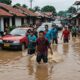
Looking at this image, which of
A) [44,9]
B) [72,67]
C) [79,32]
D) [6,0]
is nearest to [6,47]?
[72,67]

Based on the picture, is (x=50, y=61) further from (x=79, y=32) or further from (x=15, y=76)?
(x=79, y=32)

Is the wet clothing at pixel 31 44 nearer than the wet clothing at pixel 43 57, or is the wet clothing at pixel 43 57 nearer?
the wet clothing at pixel 43 57

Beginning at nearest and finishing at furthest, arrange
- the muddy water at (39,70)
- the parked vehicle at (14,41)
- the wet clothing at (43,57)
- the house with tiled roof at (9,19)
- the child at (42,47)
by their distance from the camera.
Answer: the muddy water at (39,70) → the child at (42,47) → the wet clothing at (43,57) → the parked vehicle at (14,41) → the house with tiled roof at (9,19)

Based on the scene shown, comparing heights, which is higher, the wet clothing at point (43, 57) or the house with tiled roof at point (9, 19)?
the house with tiled roof at point (9, 19)

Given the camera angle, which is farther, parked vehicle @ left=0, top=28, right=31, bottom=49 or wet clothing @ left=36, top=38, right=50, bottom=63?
parked vehicle @ left=0, top=28, right=31, bottom=49

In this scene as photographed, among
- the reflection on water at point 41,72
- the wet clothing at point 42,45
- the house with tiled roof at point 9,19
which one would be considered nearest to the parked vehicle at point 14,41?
the wet clothing at point 42,45

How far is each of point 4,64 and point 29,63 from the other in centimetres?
112

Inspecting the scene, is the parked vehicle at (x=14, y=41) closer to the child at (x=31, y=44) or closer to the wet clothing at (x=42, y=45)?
the child at (x=31, y=44)

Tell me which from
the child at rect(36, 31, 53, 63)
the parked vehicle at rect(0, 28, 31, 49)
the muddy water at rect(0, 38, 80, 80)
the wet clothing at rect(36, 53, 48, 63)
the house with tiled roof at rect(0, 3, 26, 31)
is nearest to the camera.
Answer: the muddy water at rect(0, 38, 80, 80)

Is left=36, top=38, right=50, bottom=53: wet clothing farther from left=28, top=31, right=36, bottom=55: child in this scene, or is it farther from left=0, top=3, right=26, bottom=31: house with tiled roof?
left=0, top=3, right=26, bottom=31: house with tiled roof

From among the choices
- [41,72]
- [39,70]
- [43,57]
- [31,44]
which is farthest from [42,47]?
[31,44]

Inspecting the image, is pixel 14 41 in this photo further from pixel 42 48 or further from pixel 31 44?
pixel 42 48

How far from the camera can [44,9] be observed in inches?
6604

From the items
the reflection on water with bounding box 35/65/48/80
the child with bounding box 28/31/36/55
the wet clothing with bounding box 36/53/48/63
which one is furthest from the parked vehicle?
the reflection on water with bounding box 35/65/48/80
